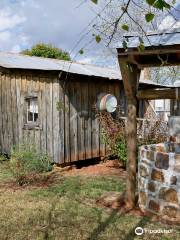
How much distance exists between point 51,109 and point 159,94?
4589 millimetres

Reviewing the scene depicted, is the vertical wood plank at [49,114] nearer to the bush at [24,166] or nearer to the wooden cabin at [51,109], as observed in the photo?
the wooden cabin at [51,109]

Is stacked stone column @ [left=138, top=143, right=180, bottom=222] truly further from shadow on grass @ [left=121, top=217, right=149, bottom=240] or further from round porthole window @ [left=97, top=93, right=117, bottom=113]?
round porthole window @ [left=97, top=93, right=117, bottom=113]

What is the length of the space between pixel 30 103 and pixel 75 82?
5.14 ft

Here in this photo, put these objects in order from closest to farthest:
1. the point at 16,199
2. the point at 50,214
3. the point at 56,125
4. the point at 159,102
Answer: the point at 50,214
the point at 16,199
the point at 56,125
the point at 159,102

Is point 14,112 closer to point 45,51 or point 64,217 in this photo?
point 64,217

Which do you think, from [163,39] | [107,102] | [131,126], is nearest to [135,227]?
[131,126]

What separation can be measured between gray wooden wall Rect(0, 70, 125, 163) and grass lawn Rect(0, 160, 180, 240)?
2.39 metres

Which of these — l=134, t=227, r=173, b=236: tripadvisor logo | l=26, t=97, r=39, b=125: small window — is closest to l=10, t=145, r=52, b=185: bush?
l=26, t=97, r=39, b=125: small window

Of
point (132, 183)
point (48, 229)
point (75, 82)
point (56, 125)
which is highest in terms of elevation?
point (75, 82)

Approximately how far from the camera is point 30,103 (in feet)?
35.8

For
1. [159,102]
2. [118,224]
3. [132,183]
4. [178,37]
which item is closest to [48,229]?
[118,224]

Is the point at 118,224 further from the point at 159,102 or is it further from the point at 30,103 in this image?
the point at 159,102

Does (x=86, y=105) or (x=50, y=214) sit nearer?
(x=50, y=214)

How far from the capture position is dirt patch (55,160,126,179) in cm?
968
